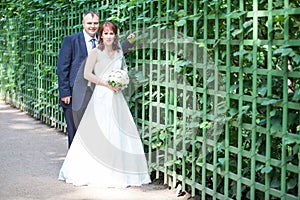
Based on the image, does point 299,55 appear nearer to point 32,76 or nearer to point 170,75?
point 170,75

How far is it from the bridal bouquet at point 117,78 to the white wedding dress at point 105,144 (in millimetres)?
141

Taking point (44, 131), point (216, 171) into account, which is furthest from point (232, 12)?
point (44, 131)

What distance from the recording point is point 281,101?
4695 millimetres

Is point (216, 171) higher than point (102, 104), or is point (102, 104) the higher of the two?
point (102, 104)

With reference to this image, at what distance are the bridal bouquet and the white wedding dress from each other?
0.46 ft

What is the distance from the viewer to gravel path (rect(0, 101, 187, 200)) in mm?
6465

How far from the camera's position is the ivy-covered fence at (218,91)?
4746mm

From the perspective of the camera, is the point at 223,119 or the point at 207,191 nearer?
the point at 223,119

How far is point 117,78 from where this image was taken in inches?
275

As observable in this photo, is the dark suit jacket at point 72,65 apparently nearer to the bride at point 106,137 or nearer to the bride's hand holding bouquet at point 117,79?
the bride at point 106,137

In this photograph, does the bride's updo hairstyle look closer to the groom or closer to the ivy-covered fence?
the ivy-covered fence

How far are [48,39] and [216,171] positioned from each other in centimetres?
659

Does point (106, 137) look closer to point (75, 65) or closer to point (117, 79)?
point (117, 79)

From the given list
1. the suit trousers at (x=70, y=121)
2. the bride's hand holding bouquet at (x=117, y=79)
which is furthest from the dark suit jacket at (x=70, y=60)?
the bride's hand holding bouquet at (x=117, y=79)
